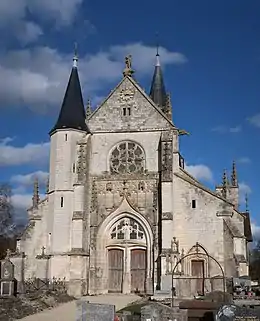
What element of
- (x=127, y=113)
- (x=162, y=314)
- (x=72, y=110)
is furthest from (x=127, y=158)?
(x=162, y=314)

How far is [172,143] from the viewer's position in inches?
1282

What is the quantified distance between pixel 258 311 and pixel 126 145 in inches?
879

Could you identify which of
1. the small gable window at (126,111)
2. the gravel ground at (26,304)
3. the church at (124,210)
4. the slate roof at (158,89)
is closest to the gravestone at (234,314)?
the gravel ground at (26,304)

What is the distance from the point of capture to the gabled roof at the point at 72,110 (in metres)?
34.2

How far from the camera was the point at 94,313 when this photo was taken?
42.5 feet

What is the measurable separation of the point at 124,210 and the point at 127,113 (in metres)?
6.51

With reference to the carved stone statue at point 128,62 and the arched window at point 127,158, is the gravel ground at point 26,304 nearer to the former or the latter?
the arched window at point 127,158

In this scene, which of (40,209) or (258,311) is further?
(40,209)

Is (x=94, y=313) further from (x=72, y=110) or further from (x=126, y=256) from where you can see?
(x=72, y=110)

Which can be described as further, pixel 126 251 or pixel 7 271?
pixel 126 251

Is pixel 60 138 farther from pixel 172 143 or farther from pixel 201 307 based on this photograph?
pixel 201 307

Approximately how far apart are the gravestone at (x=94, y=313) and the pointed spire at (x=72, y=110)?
21798mm

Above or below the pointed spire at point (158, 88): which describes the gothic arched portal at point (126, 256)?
below

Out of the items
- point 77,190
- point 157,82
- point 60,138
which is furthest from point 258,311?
point 157,82
